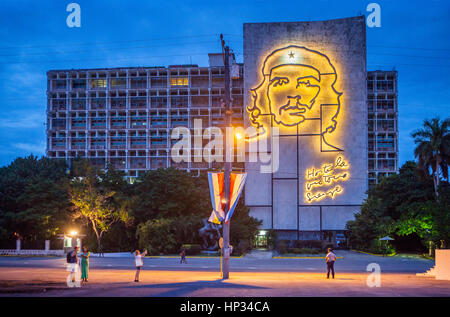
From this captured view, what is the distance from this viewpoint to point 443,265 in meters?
24.2

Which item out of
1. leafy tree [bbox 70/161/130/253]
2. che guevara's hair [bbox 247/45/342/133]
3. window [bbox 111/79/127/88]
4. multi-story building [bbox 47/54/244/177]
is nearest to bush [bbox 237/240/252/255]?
leafy tree [bbox 70/161/130/253]

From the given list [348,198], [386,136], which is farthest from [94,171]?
[386,136]

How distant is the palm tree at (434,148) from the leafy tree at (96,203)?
35.9 m

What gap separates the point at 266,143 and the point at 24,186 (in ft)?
116

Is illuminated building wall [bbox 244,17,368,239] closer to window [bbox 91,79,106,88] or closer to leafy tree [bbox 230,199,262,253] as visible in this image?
leafy tree [bbox 230,199,262,253]

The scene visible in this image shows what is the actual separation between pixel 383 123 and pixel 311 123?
129ft

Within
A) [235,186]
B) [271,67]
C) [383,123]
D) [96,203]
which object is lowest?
[96,203]

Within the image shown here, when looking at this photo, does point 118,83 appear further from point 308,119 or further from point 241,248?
point 241,248

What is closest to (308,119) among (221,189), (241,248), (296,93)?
(296,93)

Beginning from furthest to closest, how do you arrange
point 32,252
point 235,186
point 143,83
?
point 143,83, point 32,252, point 235,186

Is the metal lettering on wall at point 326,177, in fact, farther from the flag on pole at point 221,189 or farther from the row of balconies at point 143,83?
the flag on pole at point 221,189

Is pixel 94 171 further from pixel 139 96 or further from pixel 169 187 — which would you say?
pixel 139 96

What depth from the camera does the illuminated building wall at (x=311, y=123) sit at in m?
67.2

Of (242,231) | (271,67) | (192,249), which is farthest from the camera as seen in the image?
(271,67)
